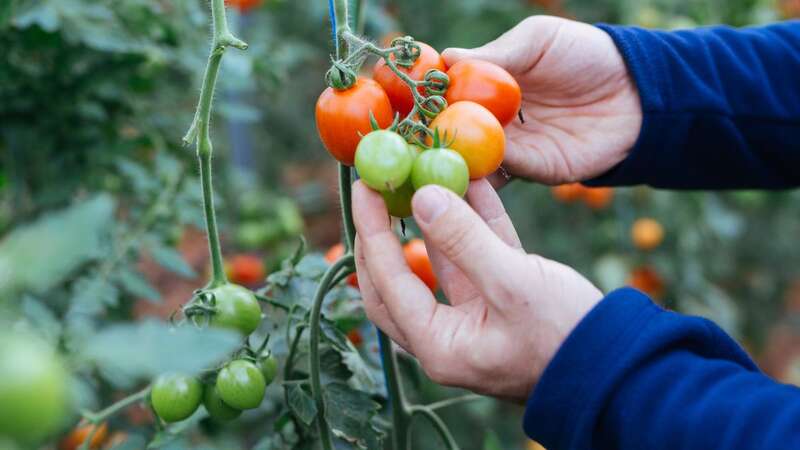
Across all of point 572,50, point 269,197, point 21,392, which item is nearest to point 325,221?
point 269,197

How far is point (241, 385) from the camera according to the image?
87cm

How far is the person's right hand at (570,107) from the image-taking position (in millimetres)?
1316

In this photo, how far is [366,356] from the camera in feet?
4.03

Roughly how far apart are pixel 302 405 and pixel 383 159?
0.34 metres

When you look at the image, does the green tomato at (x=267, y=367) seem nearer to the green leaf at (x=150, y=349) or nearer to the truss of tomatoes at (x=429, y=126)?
the truss of tomatoes at (x=429, y=126)

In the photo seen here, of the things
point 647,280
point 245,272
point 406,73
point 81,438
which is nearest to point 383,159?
point 406,73

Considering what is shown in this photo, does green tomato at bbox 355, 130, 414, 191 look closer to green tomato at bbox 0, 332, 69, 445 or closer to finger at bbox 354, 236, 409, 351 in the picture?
finger at bbox 354, 236, 409, 351

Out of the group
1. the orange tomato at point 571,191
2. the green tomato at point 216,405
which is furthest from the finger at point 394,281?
the orange tomato at point 571,191

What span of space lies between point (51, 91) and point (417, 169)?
0.96m

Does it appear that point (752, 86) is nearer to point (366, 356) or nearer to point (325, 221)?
point (366, 356)

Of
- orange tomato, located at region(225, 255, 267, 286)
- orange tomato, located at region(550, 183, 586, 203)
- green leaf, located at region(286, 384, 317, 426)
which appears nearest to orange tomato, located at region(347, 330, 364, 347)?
green leaf, located at region(286, 384, 317, 426)

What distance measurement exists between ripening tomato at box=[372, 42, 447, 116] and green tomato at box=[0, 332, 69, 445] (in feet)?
2.14

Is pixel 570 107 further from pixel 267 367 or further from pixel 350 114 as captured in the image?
pixel 267 367

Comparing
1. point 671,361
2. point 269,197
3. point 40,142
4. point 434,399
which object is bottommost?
point 434,399
